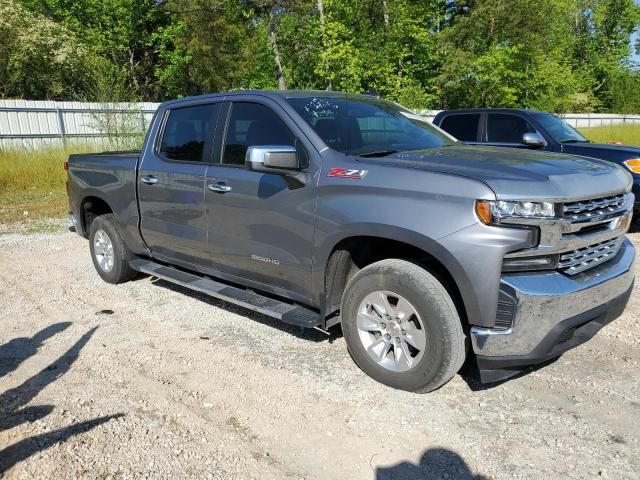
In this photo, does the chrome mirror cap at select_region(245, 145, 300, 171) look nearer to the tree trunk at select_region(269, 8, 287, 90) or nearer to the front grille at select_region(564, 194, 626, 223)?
the front grille at select_region(564, 194, 626, 223)

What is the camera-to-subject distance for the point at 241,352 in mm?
4148

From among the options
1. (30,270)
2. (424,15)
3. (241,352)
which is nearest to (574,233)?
(241,352)

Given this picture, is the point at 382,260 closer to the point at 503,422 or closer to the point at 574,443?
the point at 503,422

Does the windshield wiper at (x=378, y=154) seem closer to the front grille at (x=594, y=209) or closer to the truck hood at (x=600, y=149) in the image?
the front grille at (x=594, y=209)

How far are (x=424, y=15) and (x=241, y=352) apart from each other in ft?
97.3

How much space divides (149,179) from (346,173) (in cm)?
234

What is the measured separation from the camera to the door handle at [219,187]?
4.22 meters

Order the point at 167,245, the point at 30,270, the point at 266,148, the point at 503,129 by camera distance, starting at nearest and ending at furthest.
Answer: the point at 266,148 < the point at 167,245 < the point at 30,270 < the point at 503,129

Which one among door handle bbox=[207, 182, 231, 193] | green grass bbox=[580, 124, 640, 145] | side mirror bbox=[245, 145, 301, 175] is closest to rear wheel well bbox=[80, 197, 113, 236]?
door handle bbox=[207, 182, 231, 193]

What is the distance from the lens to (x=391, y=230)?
3227 mm

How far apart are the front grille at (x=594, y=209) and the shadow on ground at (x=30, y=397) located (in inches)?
115

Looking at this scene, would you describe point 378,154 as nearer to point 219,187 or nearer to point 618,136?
point 219,187

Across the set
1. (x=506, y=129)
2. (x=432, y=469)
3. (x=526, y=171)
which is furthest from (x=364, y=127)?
(x=506, y=129)

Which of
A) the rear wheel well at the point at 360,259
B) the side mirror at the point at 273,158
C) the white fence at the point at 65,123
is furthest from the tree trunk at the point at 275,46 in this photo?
the rear wheel well at the point at 360,259
